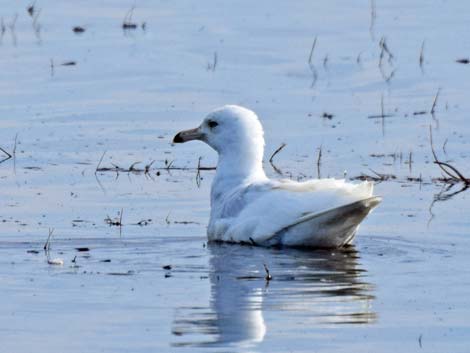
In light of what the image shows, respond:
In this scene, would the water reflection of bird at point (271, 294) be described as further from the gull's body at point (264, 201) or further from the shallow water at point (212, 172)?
the gull's body at point (264, 201)

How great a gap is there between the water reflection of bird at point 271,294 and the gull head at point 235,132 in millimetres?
1112

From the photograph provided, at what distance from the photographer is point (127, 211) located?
14930 mm

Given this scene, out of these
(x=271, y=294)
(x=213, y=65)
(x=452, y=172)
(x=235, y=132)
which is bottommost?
(x=271, y=294)

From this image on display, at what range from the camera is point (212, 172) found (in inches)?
663

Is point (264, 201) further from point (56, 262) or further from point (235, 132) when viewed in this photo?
point (56, 262)

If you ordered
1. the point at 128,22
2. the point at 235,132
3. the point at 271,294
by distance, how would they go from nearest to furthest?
the point at 271,294 → the point at 235,132 → the point at 128,22

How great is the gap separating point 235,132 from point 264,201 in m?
1.16

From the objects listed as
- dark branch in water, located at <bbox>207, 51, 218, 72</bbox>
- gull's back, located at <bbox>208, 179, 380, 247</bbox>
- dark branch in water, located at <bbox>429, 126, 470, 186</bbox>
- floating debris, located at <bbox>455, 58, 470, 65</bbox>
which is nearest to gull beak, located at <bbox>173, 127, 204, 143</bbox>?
gull's back, located at <bbox>208, 179, 380, 247</bbox>

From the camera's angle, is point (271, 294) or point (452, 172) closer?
point (271, 294)

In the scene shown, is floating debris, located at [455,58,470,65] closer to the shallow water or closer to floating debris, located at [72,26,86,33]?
the shallow water

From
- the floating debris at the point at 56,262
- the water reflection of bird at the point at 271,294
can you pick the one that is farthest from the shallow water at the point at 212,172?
the floating debris at the point at 56,262

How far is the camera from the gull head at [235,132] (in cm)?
1471

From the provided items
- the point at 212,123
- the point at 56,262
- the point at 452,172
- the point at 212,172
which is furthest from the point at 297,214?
the point at 212,172

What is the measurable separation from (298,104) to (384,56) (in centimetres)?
306
